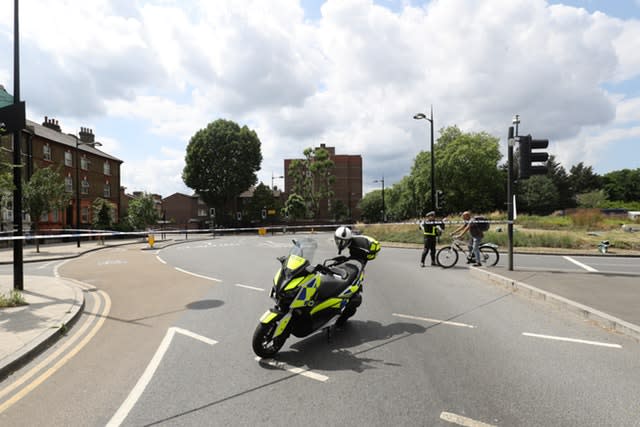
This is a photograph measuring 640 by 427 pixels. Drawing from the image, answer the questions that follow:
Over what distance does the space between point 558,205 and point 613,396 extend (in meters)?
67.7

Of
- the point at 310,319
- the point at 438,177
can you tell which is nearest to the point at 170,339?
the point at 310,319

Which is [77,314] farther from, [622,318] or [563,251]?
[563,251]

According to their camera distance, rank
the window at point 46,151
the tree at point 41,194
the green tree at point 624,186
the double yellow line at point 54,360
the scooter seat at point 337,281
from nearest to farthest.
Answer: the double yellow line at point 54,360 < the scooter seat at point 337,281 < the tree at point 41,194 < the window at point 46,151 < the green tree at point 624,186

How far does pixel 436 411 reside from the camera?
2.81 meters

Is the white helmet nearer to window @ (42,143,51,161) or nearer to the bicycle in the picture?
the bicycle

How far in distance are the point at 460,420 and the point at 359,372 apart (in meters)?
1.10

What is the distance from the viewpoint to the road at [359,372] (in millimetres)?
2809

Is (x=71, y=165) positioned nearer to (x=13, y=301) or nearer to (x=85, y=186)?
(x=85, y=186)

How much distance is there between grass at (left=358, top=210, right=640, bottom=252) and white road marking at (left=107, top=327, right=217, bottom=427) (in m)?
16.0

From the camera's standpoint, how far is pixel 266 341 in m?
3.87

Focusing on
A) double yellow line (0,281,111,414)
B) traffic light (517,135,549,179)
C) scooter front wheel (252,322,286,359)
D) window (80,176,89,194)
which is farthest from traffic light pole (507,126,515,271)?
window (80,176,89,194)

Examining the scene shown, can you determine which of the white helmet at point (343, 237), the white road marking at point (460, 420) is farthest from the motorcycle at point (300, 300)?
the white road marking at point (460, 420)

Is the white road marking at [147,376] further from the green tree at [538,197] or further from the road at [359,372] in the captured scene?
the green tree at [538,197]

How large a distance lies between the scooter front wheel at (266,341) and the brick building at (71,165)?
1105 inches
